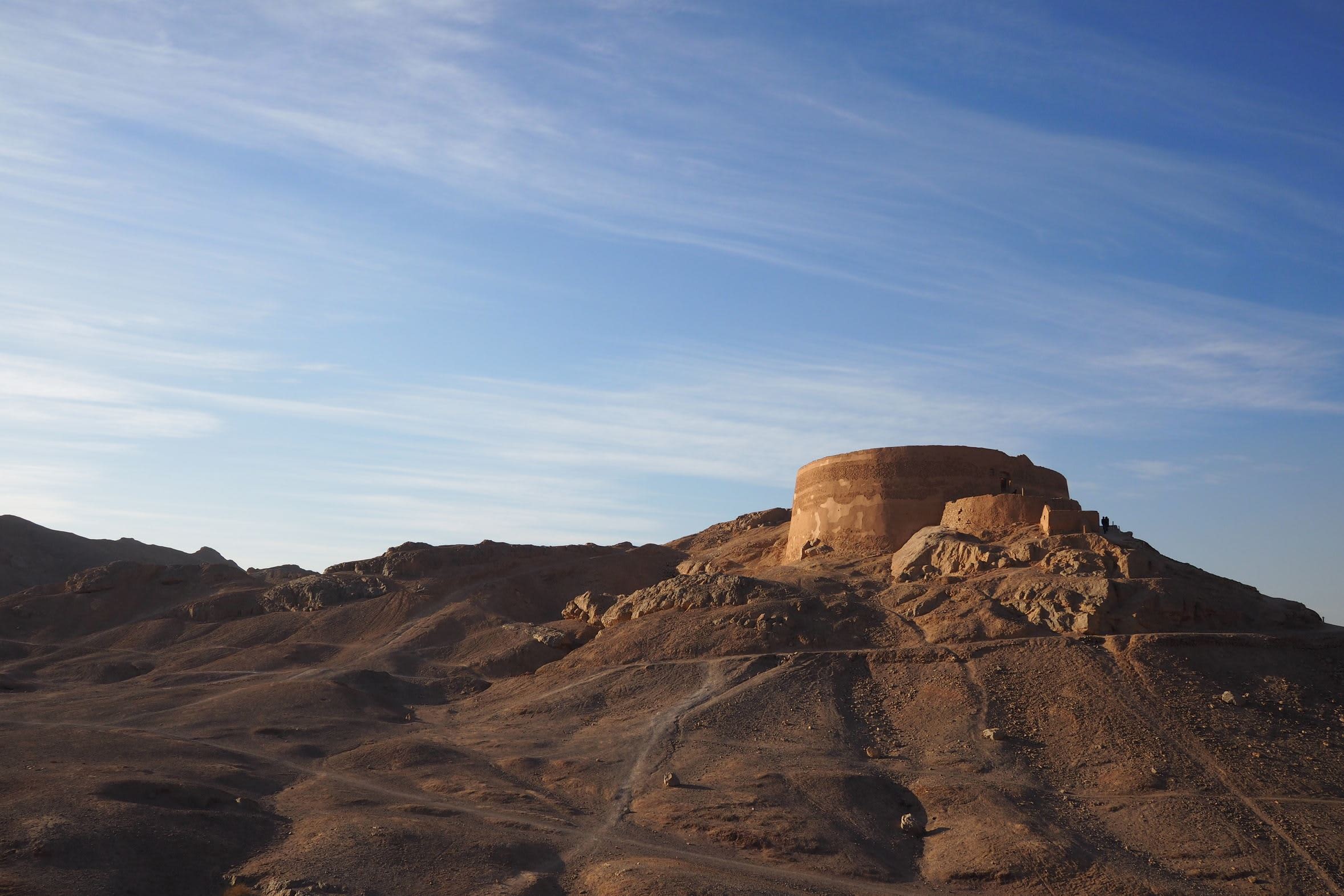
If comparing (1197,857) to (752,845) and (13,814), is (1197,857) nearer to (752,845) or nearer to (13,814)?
(752,845)

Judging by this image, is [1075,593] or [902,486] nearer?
[1075,593]

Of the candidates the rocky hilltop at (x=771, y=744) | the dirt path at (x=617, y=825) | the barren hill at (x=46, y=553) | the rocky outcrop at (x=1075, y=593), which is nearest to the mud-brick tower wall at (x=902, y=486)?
the rocky hilltop at (x=771, y=744)

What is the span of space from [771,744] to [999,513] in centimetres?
894

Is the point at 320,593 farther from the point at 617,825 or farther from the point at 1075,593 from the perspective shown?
the point at 1075,593

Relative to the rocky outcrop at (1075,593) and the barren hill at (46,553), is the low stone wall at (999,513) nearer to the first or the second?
the rocky outcrop at (1075,593)

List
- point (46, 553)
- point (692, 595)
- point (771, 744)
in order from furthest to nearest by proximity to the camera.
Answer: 1. point (46, 553)
2. point (692, 595)
3. point (771, 744)

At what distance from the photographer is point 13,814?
51.4 feet

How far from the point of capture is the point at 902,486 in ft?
93.0

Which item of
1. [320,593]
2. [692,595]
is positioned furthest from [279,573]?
[692,595]

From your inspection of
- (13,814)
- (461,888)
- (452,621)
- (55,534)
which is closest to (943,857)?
(461,888)

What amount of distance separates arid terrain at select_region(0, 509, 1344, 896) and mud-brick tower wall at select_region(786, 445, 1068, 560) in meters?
1.33

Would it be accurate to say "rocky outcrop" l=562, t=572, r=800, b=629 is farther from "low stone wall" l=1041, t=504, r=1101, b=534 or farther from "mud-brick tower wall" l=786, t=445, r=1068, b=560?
"low stone wall" l=1041, t=504, r=1101, b=534

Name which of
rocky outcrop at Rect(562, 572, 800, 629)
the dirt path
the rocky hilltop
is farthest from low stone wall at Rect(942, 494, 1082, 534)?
the dirt path

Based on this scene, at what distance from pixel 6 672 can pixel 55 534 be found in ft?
90.6
